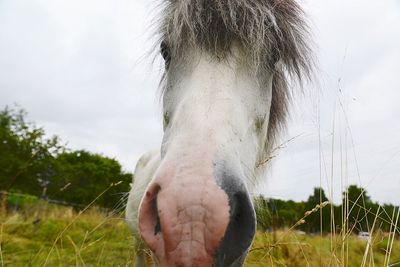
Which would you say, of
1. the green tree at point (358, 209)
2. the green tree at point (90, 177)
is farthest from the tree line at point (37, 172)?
the green tree at point (358, 209)

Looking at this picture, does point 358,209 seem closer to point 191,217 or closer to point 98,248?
point 98,248

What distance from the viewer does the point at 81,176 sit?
1211 inches

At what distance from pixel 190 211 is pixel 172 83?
3.48 feet

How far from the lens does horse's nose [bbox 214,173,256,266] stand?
1286 millimetres

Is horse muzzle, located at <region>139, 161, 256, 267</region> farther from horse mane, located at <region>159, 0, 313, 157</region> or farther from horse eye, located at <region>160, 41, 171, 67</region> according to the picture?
horse eye, located at <region>160, 41, 171, 67</region>

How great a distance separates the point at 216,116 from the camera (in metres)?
1.53

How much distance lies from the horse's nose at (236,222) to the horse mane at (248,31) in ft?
2.54

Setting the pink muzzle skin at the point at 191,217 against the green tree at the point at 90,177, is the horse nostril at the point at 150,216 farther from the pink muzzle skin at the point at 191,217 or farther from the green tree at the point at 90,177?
the green tree at the point at 90,177

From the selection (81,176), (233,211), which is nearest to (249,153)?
(233,211)

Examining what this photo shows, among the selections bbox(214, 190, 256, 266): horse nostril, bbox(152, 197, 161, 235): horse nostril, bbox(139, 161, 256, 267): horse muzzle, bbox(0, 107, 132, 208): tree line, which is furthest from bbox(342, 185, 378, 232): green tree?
bbox(0, 107, 132, 208): tree line

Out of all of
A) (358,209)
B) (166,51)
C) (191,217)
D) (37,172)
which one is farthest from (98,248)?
(37,172)

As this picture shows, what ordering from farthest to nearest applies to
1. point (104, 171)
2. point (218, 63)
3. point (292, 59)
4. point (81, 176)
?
point (104, 171), point (81, 176), point (292, 59), point (218, 63)

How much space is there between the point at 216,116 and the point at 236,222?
1.45 feet

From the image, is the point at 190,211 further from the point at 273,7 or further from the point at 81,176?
the point at 81,176
